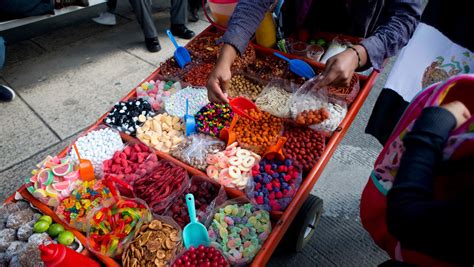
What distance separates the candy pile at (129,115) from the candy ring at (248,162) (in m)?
0.67

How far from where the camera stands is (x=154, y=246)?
1.30 meters

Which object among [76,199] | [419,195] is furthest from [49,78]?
[419,195]

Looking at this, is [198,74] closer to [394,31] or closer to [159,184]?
[159,184]

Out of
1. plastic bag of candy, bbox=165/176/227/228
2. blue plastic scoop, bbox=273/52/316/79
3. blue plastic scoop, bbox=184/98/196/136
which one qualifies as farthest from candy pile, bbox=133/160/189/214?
blue plastic scoop, bbox=273/52/316/79

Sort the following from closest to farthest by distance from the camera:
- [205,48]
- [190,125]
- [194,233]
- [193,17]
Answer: [194,233]
[190,125]
[205,48]
[193,17]

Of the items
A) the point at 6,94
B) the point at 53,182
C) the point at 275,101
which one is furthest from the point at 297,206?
the point at 6,94

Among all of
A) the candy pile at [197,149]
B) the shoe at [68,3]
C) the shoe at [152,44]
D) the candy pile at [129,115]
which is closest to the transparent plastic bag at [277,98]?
the candy pile at [197,149]

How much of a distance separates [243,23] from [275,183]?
913mm

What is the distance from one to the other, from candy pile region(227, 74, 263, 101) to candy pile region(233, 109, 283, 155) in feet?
0.87

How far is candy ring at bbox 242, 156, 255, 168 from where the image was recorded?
5.19ft

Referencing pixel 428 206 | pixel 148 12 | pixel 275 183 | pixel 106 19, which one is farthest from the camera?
pixel 106 19

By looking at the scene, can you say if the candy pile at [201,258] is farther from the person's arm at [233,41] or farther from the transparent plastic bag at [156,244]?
the person's arm at [233,41]

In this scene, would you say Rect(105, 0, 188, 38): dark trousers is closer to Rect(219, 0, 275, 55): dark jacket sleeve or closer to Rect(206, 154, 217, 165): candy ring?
Rect(219, 0, 275, 55): dark jacket sleeve

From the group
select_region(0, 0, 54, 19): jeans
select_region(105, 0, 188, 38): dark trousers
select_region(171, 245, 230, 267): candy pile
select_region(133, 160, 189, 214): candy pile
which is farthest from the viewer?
select_region(105, 0, 188, 38): dark trousers
